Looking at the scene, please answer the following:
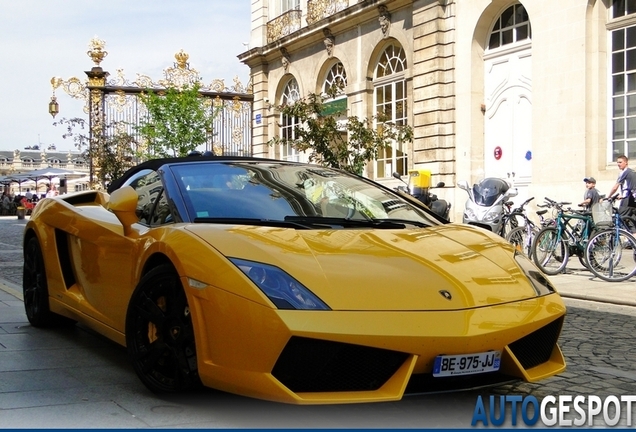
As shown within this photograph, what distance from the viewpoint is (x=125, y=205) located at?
4.41 m

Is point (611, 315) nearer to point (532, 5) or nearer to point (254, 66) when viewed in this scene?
point (532, 5)

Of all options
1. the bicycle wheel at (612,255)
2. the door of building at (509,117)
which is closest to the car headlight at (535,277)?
the bicycle wheel at (612,255)

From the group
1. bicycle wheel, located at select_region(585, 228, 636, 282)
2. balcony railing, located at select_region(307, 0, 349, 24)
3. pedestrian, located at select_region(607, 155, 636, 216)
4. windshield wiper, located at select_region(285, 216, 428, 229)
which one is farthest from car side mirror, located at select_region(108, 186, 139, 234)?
balcony railing, located at select_region(307, 0, 349, 24)

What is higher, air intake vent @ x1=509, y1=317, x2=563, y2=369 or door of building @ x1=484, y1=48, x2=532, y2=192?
door of building @ x1=484, y1=48, x2=532, y2=192

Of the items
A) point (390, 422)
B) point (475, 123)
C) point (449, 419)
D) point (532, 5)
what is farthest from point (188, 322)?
point (475, 123)

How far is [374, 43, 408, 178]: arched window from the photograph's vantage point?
22.1m

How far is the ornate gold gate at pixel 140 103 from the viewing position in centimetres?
2936

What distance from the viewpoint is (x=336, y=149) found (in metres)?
17.5

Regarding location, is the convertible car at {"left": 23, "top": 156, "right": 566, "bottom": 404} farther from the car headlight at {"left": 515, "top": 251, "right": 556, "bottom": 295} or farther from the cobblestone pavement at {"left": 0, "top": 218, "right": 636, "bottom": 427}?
the cobblestone pavement at {"left": 0, "top": 218, "right": 636, "bottom": 427}

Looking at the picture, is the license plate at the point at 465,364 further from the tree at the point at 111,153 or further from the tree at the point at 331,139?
the tree at the point at 111,153

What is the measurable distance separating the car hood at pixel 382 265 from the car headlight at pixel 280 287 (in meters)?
0.03

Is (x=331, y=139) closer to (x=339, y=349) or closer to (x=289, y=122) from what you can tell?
(x=289, y=122)

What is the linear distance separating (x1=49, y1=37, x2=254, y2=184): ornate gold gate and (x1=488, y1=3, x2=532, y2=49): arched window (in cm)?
1353

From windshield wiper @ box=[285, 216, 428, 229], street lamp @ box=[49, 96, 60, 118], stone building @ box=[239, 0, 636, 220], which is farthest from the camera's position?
street lamp @ box=[49, 96, 60, 118]
